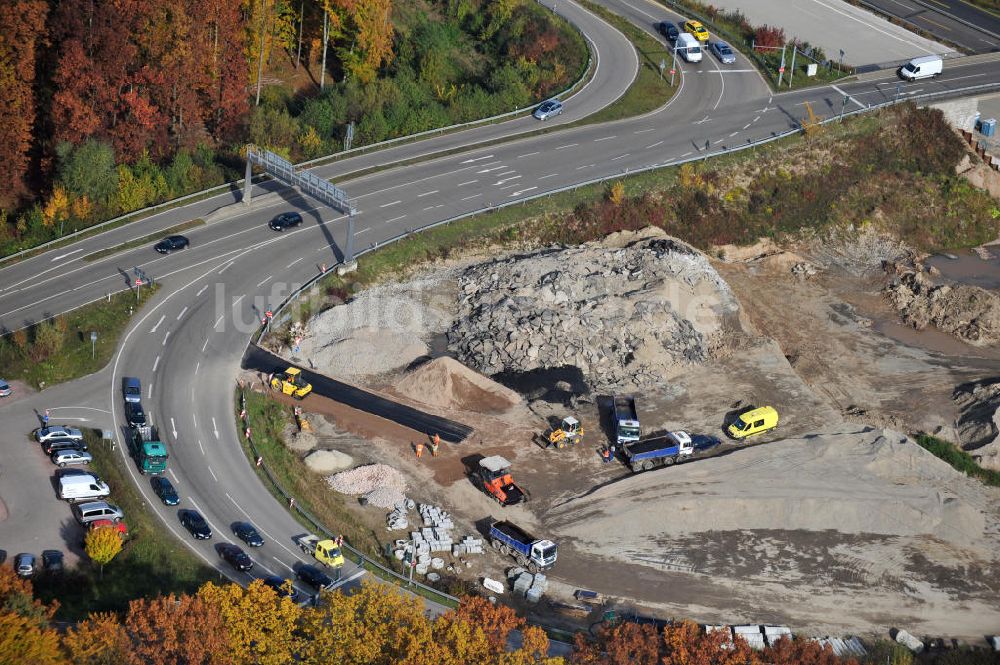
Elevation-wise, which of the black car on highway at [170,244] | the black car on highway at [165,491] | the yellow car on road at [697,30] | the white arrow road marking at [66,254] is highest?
the yellow car on road at [697,30]

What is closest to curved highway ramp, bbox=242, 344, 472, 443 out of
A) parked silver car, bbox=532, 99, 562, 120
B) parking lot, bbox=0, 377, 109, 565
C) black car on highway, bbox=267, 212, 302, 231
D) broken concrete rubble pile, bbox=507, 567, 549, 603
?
parking lot, bbox=0, 377, 109, 565

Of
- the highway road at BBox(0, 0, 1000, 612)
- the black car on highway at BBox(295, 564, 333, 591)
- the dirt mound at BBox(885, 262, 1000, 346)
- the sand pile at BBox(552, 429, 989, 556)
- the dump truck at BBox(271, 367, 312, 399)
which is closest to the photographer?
the black car on highway at BBox(295, 564, 333, 591)

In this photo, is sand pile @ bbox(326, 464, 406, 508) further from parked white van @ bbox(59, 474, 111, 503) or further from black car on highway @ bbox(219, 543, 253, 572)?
parked white van @ bbox(59, 474, 111, 503)

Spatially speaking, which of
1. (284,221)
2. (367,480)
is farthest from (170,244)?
(367,480)

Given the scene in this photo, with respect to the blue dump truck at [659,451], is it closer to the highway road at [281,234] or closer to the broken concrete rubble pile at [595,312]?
the broken concrete rubble pile at [595,312]

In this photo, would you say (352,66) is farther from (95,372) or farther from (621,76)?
(95,372)

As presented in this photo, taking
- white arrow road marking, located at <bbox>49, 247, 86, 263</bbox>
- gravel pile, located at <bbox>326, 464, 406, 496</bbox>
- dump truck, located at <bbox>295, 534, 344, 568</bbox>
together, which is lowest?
gravel pile, located at <bbox>326, 464, 406, 496</bbox>

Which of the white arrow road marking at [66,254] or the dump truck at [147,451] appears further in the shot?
the white arrow road marking at [66,254]

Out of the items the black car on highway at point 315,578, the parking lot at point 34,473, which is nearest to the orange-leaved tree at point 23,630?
the parking lot at point 34,473
